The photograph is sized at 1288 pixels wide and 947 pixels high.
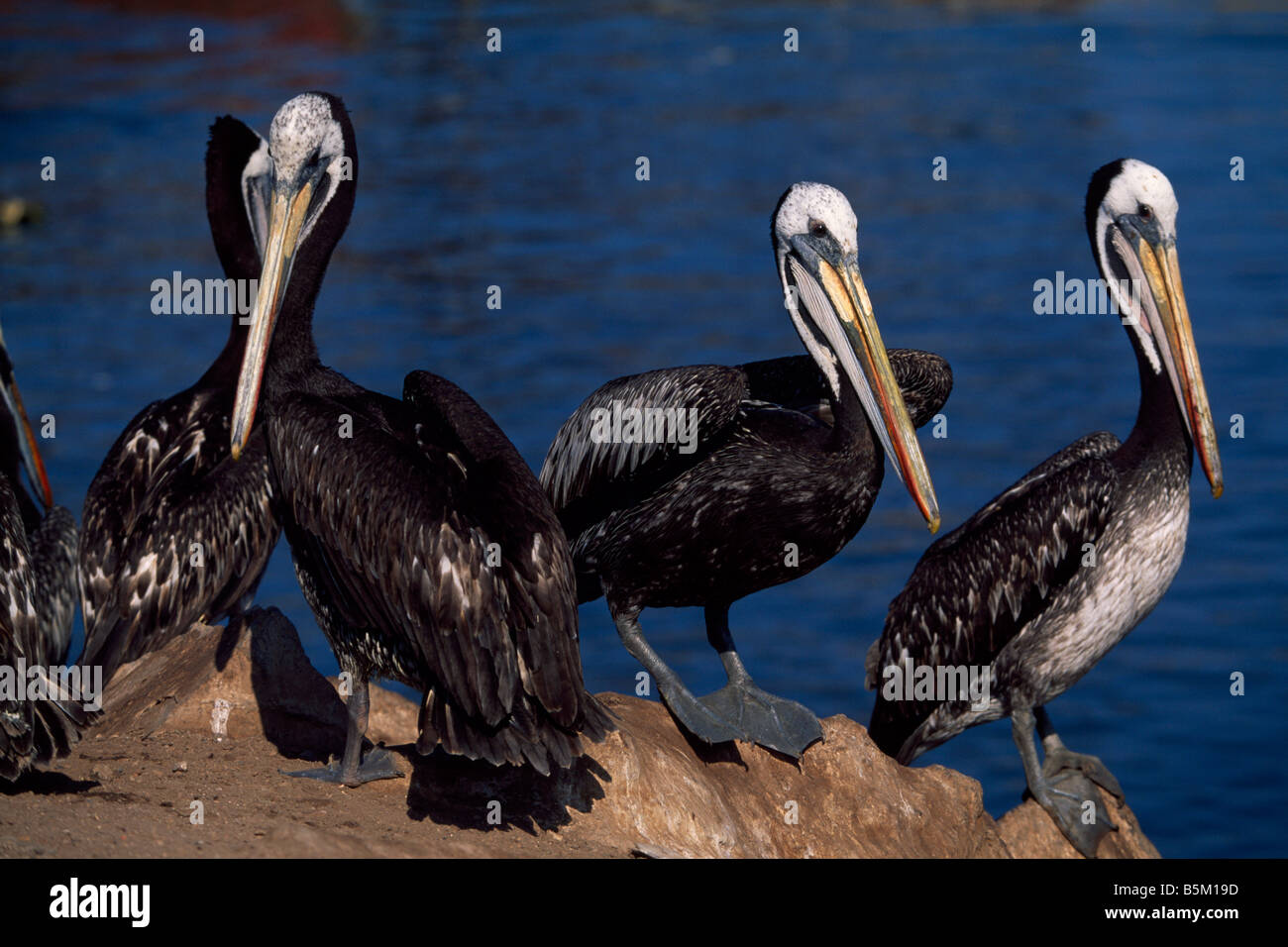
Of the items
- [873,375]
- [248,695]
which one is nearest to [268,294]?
[248,695]

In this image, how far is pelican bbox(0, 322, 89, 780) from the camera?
521 centimetres

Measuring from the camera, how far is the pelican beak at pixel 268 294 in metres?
5.69

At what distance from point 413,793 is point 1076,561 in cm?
296

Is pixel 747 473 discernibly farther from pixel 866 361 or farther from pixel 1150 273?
pixel 1150 273

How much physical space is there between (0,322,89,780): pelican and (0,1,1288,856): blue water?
242 inches

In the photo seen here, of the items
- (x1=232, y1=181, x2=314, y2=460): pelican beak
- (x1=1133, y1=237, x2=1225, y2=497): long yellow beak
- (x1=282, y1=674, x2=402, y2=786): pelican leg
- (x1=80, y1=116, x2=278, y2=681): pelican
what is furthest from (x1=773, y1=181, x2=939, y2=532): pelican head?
(x1=80, y1=116, x2=278, y2=681): pelican

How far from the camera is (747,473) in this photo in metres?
6.17

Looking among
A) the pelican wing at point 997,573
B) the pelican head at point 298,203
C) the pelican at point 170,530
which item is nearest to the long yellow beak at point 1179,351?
the pelican wing at point 997,573

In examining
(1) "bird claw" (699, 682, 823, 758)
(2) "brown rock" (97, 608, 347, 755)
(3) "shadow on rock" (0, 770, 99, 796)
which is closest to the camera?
(3) "shadow on rock" (0, 770, 99, 796)

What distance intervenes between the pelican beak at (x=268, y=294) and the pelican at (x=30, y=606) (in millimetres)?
968

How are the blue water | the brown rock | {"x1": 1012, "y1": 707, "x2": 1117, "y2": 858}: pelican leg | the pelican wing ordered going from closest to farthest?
the brown rock → {"x1": 1012, "y1": 707, "x2": 1117, "y2": 858}: pelican leg → the pelican wing → the blue water

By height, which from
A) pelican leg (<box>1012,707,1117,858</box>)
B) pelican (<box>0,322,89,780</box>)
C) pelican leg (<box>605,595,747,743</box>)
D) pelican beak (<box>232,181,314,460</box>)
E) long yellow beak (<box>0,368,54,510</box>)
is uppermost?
pelican beak (<box>232,181,314,460</box>)

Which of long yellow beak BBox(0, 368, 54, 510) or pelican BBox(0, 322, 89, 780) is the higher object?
long yellow beak BBox(0, 368, 54, 510)

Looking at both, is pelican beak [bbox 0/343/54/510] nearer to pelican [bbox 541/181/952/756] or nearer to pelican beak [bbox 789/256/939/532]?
pelican [bbox 541/181/952/756]
